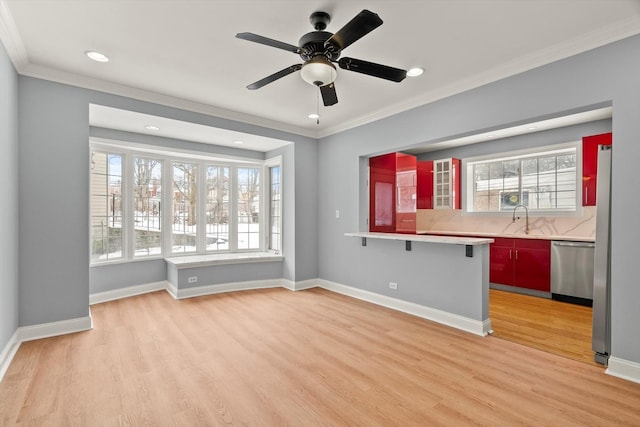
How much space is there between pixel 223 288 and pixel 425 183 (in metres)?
4.41

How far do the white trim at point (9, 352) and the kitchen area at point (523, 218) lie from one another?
412 centimetres

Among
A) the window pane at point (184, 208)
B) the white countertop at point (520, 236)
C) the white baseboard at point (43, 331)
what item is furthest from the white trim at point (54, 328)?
the white countertop at point (520, 236)

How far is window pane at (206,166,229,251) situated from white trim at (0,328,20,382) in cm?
291

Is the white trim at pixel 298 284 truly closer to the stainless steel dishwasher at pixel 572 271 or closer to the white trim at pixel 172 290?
the white trim at pixel 172 290

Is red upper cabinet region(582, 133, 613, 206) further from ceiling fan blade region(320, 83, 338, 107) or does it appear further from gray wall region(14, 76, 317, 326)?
gray wall region(14, 76, 317, 326)

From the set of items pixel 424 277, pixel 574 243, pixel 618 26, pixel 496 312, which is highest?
pixel 618 26

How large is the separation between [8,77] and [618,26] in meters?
4.93

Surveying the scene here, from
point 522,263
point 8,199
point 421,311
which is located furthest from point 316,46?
point 522,263

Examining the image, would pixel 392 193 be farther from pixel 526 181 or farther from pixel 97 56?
pixel 97 56

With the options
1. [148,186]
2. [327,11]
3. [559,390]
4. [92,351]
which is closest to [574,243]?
Answer: [559,390]

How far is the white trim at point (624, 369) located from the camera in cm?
234

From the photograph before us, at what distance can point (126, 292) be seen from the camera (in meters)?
4.68

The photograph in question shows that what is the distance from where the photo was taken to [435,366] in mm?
2580

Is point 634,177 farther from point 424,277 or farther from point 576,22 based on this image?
point 424,277
